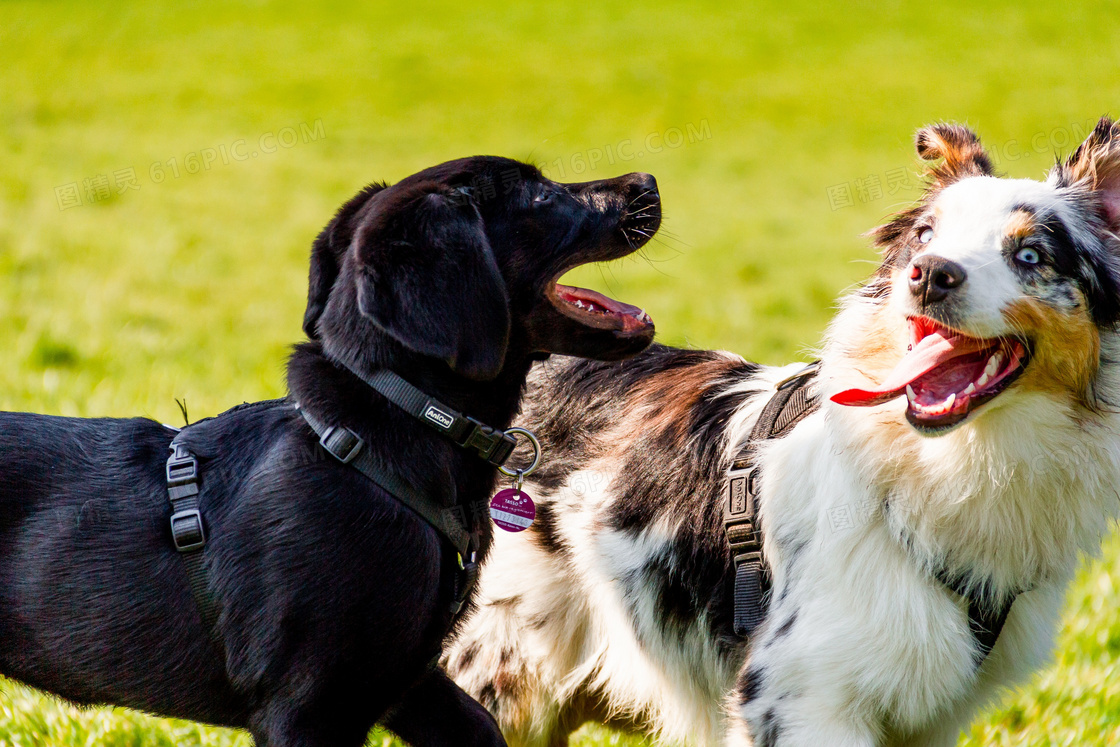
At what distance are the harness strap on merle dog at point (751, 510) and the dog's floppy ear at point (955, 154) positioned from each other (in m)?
0.71

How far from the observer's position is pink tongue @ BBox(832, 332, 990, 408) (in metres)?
2.96

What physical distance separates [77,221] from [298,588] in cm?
999

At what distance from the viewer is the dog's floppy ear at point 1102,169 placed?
3.16 m

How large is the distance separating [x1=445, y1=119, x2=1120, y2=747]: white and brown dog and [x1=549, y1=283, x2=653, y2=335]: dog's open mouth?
0.56 meters

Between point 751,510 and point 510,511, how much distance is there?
2.33 feet

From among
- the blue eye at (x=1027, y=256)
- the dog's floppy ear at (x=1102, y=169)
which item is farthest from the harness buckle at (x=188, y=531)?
the dog's floppy ear at (x=1102, y=169)

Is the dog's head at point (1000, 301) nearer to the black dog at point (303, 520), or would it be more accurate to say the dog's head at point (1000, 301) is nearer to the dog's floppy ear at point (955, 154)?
the dog's floppy ear at point (955, 154)

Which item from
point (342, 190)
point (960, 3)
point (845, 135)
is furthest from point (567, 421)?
point (960, 3)

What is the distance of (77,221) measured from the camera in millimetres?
11531

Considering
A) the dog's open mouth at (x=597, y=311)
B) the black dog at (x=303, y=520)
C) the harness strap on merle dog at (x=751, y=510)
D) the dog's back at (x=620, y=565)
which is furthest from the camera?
the dog's back at (x=620, y=565)

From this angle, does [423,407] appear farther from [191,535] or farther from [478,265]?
[191,535]

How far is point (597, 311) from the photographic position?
326 centimetres

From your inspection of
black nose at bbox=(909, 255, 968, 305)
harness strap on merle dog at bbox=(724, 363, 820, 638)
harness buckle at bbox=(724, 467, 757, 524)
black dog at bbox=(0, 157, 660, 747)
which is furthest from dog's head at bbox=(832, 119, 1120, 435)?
black dog at bbox=(0, 157, 660, 747)

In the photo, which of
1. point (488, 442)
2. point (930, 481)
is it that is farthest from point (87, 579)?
point (930, 481)
